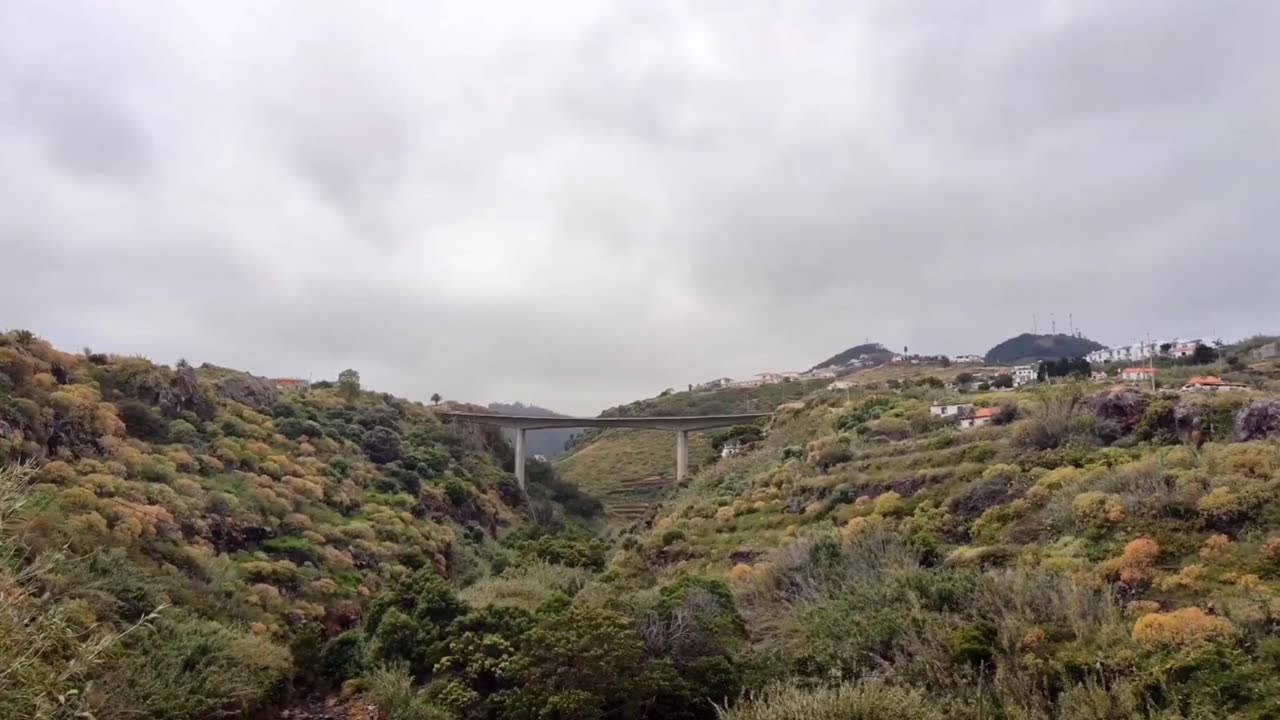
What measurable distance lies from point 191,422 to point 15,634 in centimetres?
2861

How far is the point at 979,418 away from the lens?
32.5 metres

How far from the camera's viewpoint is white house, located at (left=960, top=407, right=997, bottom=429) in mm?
31141

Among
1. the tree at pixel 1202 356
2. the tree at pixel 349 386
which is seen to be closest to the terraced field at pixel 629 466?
the tree at pixel 349 386

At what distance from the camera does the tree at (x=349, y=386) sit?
50.0 meters

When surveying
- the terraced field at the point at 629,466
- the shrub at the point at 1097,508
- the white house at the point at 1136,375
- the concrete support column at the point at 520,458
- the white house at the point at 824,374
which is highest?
the white house at the point at 824,374

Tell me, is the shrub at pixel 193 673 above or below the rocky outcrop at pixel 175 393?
below

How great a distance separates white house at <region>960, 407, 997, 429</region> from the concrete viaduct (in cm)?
2758

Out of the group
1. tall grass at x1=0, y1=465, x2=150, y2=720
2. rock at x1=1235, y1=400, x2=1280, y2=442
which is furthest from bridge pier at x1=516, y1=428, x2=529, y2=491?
tall grass at x1=0, y1=465, x2=150, y2=720

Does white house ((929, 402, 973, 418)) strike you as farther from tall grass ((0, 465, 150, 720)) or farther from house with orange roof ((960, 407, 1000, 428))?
tall grass ((0, 465, 150, 720))

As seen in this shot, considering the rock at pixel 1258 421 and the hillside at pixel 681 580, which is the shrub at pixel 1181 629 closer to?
the hillside at pixel 681 580

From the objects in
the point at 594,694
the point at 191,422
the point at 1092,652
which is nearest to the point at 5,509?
the point at 594,694

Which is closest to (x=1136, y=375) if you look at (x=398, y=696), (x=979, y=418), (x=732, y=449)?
(x=979, y=418)

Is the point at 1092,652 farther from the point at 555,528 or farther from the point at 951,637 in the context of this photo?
the point at 555,528

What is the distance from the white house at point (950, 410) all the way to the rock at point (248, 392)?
3313 centimetres
